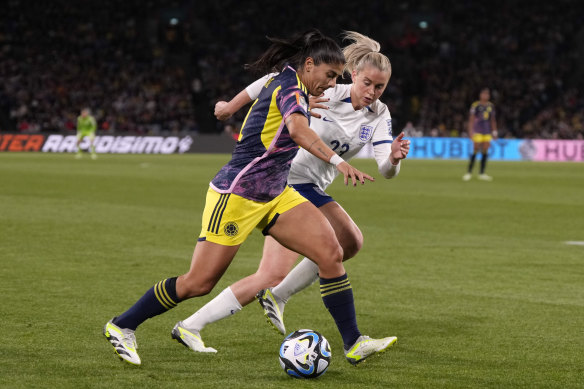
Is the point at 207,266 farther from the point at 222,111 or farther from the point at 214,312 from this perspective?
the point at 222,111

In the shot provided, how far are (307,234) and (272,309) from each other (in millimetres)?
1082

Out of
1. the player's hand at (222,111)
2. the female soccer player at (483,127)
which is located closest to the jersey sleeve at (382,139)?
the player's hand at (222,111)

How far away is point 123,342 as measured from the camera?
207 inches

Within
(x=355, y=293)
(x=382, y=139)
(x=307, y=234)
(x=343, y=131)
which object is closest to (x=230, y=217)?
(x=307, y=234)

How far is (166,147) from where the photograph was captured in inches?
1628

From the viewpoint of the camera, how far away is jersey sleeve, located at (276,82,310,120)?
4973 millimetres

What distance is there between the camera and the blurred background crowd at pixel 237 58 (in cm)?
4469

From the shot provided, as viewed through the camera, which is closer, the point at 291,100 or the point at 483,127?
the point at 291,100

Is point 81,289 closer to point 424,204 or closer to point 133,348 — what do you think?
point 133,348

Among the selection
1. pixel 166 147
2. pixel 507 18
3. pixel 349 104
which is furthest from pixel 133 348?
pixel 507 18

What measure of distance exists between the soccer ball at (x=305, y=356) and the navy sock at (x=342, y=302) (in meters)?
0.23

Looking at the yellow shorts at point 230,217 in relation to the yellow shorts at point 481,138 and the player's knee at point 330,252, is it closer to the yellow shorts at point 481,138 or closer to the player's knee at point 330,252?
the player's knee at point 330,252

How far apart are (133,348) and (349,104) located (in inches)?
89.6

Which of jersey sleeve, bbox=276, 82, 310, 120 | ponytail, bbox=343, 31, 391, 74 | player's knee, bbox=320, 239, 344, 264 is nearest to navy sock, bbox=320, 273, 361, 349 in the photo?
player's knee, bbox=320, 239, 344, 264
